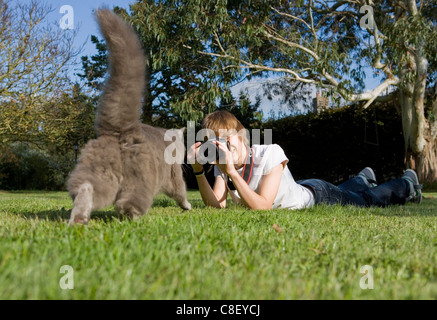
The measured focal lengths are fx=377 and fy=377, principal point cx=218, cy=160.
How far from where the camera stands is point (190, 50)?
35.2ft

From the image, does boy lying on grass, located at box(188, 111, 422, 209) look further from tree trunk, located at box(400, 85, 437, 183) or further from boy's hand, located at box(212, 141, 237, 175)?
tree trunk, located at box(400, 85, 437, 183)

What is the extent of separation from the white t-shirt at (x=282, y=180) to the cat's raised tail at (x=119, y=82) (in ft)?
5.24

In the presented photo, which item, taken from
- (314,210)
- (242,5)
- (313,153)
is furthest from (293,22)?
(314,210)

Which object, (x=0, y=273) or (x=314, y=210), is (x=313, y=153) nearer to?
(x=314, y=210)

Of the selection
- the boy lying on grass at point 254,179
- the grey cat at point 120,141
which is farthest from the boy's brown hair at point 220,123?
the grey cat at point 120,141

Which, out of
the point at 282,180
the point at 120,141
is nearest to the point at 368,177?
the point at 282,180

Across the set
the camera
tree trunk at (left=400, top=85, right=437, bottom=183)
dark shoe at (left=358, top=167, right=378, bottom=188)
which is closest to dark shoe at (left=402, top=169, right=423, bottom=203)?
dark shoe at (left=358, top=167, right=378, bottom=188)

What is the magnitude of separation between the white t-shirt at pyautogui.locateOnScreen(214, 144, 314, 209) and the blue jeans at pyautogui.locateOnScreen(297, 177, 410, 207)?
22cm

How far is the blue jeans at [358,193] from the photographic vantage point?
4.78 meters

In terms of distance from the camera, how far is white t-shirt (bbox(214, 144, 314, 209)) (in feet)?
12.4

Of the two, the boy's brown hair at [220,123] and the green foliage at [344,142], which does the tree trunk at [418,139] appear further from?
the boy's brown hair at [220,123]

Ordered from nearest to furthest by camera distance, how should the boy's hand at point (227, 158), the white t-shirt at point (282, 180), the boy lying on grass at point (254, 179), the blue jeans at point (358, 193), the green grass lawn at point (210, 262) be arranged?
the green grass lawn at point (210, 262), the boy's hand at point (227, 158), the boy lying on grass at point (254, 179), the white t-shirt at point (282, 180), the blue jeans at point (358, 193)

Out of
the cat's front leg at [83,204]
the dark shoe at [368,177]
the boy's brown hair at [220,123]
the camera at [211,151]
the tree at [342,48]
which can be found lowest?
the cat's front leg at [83,204]

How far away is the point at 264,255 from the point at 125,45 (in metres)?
1.66
